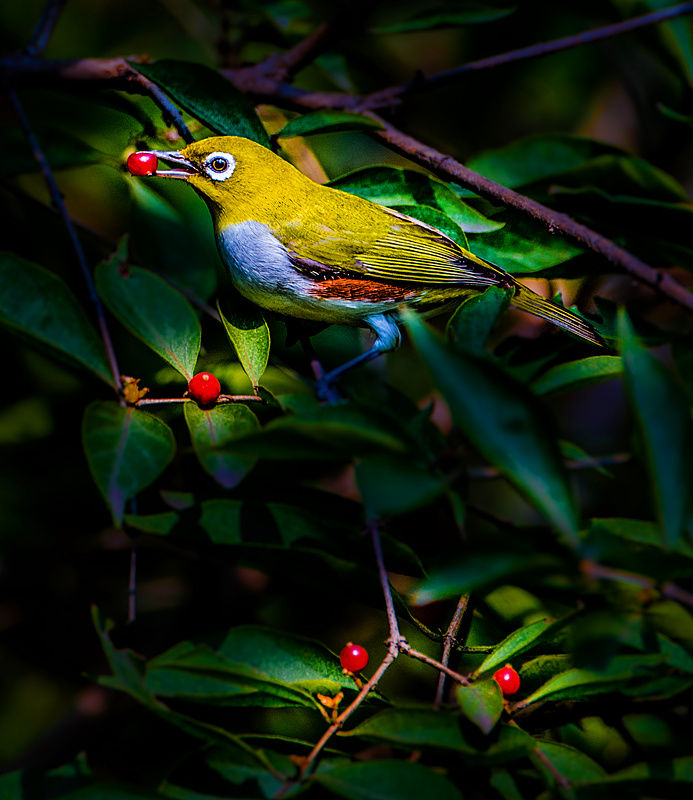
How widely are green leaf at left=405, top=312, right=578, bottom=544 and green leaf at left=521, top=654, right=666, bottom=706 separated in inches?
11.4

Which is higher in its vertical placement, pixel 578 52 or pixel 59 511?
pixel 578 52

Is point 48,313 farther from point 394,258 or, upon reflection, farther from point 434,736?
point 434,736

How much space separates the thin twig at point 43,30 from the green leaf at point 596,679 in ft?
5.65

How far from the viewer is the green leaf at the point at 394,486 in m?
0.68

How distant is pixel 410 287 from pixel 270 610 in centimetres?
122

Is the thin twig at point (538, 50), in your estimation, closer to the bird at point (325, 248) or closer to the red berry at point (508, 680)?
the bird at point (325, 248)

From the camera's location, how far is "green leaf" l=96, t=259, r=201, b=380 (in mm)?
1062

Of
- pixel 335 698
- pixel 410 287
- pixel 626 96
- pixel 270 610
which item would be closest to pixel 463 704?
pixel 335 698

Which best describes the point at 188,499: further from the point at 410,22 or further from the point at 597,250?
the point at 410,22

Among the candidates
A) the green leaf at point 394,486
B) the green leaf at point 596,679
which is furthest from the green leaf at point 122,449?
the green leaf at point 596,679

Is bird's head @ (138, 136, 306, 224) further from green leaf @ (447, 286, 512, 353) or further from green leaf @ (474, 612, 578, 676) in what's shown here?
green leaf @ (474, 612, 578, 676)

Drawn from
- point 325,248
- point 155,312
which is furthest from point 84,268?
point 325,248

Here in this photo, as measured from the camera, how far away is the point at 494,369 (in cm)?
72

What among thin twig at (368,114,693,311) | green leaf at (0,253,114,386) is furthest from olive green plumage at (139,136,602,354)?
green leaf at (0,253,114,386)
